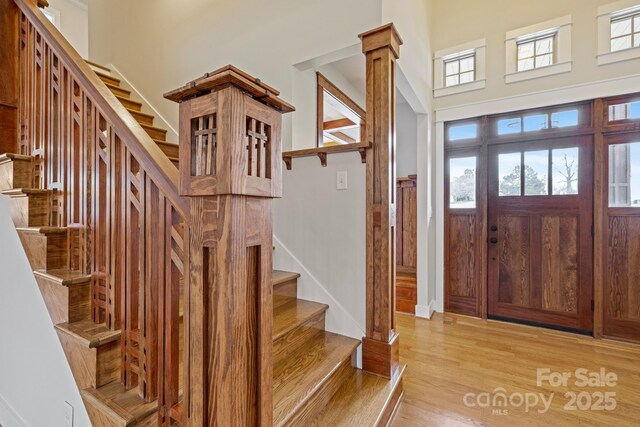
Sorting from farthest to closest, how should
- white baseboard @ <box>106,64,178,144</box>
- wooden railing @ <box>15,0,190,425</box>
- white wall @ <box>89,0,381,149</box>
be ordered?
white baseboard @ <box>106,64,178,144</box>
white wall @ <box>89,0,381,149</box>
wooden railing @ <box>15,0,190,425</box>

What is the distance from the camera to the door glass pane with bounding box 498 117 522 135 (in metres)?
3.14

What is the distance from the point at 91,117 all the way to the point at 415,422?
2.22 m

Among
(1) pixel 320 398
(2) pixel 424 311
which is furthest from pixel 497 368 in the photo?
(1) pixel 320 398

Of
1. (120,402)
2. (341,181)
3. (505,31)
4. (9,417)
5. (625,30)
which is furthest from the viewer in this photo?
(505,31)

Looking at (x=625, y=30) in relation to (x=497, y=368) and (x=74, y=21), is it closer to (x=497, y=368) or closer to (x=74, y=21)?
(x=497, y=368)

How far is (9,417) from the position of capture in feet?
5.31

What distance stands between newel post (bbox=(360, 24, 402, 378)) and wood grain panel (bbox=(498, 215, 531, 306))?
206 cm

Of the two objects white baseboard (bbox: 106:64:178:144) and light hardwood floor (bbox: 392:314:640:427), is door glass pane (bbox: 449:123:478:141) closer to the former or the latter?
light hardwood floor (bbox: 392:314:640:427)

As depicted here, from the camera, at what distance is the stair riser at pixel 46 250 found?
133 cm

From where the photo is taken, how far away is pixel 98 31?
398 centimetres

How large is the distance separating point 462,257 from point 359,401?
2441mm

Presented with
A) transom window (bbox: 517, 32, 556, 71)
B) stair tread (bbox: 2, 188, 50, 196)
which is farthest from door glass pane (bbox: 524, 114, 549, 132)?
stair tread (bbox: 2, 188, 50, 196)

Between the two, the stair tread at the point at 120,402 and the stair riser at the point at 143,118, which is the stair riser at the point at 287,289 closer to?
the stair tread at the point at 120,402

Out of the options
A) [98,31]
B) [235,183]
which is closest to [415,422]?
[235,183]
